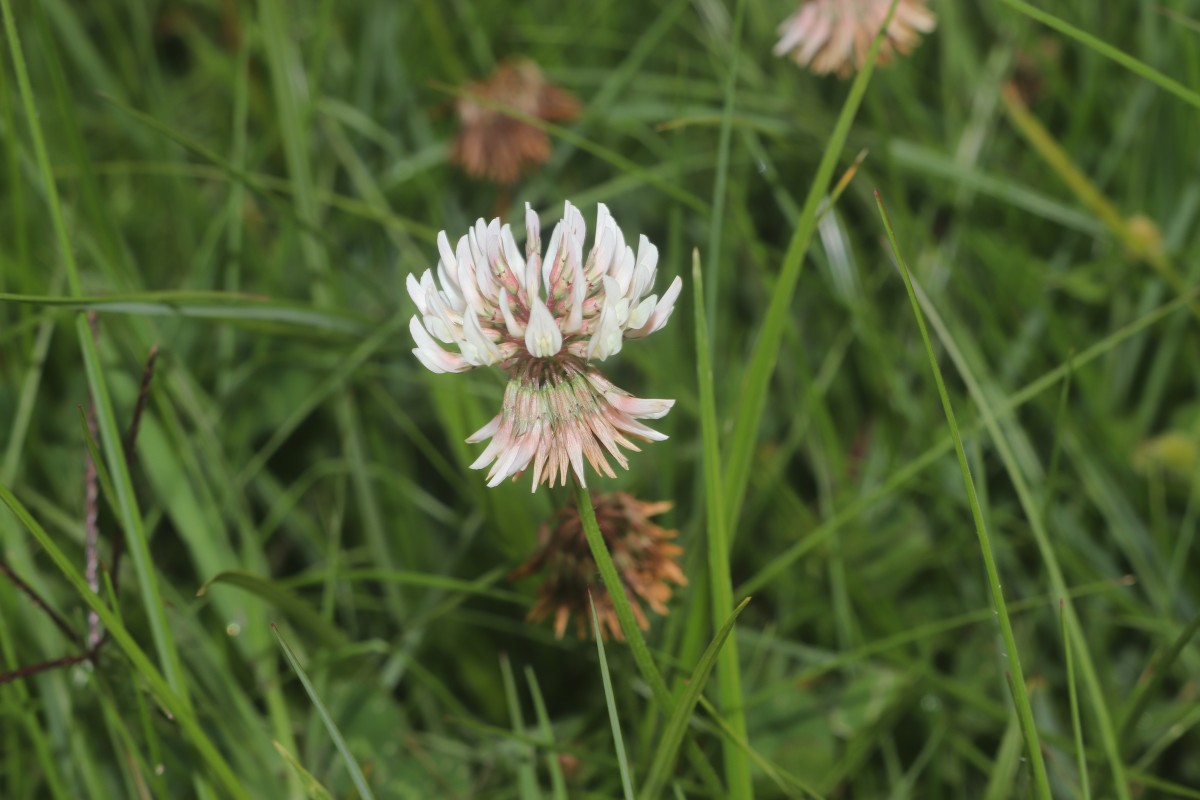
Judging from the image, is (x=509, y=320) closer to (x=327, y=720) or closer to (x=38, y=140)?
(x=327, y=720)

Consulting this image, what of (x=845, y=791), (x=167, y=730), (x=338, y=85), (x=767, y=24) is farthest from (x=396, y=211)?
(x=845, y=791)

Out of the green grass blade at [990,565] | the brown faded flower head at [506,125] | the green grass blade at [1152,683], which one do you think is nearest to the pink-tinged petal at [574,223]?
the green grass blade at [990,565]

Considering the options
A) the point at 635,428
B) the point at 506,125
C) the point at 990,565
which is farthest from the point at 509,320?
the point at 506,125

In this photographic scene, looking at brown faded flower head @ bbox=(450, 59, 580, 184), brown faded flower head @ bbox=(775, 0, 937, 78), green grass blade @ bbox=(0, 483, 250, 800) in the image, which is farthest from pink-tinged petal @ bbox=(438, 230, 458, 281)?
brown faded flower head @ bbox=(450, 59, 580, 184)

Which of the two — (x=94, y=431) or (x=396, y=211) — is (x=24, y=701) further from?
(x=396, y=211)

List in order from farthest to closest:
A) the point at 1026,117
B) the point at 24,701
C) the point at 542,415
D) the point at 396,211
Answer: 1. the point at 396,211
2. the point at 1026,117
3. the point at 24,701
4. the point at 542,415
